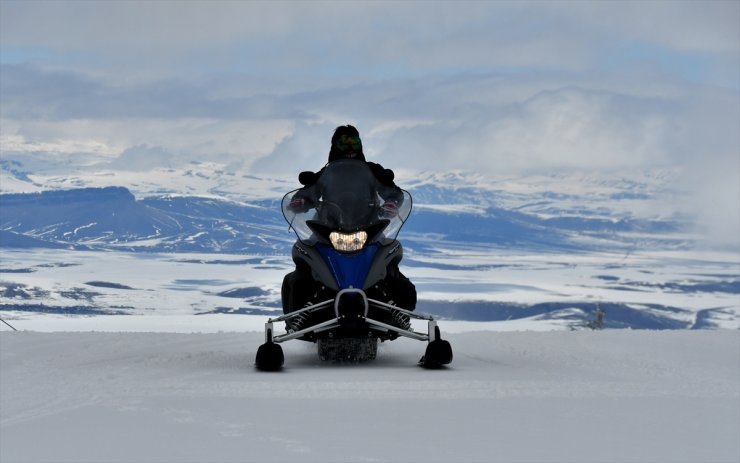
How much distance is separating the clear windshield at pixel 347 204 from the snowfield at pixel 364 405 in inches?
62.1

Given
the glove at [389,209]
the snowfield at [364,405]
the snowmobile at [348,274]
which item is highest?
the glove at [389,209]

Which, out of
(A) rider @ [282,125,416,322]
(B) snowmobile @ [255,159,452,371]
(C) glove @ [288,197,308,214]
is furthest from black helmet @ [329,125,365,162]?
(C) glove @ [288,197,308,214]

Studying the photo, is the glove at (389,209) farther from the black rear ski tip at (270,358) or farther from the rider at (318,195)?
the black rear ski tip at (270,358)

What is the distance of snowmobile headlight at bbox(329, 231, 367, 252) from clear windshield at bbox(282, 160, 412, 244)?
74 millimetres

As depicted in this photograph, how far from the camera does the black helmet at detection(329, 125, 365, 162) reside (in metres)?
13.4

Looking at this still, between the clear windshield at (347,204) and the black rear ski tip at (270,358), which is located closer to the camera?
the black rear ski tip at (270,358)

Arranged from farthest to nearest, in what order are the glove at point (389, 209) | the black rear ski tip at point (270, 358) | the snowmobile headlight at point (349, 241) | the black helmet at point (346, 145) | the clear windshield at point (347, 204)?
1. the black helmet at point (346, 145)
2. the glove at point (389, 209)
3. the clear windshield at point (347, 204)
4. the snowmobile headlight at point (349, 241)
5. the black rear ski tip at point (270, 358)

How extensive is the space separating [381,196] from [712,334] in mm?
7897

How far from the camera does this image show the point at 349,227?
489 inches

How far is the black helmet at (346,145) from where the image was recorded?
13.4m

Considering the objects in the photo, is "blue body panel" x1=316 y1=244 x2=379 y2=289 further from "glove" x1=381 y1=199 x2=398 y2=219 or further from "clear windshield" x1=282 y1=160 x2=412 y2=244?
"glove" x1=381 y1=199 x2=398 y2=219

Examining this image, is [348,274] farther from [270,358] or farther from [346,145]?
[346,145]

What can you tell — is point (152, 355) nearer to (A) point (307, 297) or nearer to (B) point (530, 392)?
(A) point (307, 297)

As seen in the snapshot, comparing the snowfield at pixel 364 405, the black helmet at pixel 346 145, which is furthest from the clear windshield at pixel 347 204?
the snowfield at pixel 364 405
